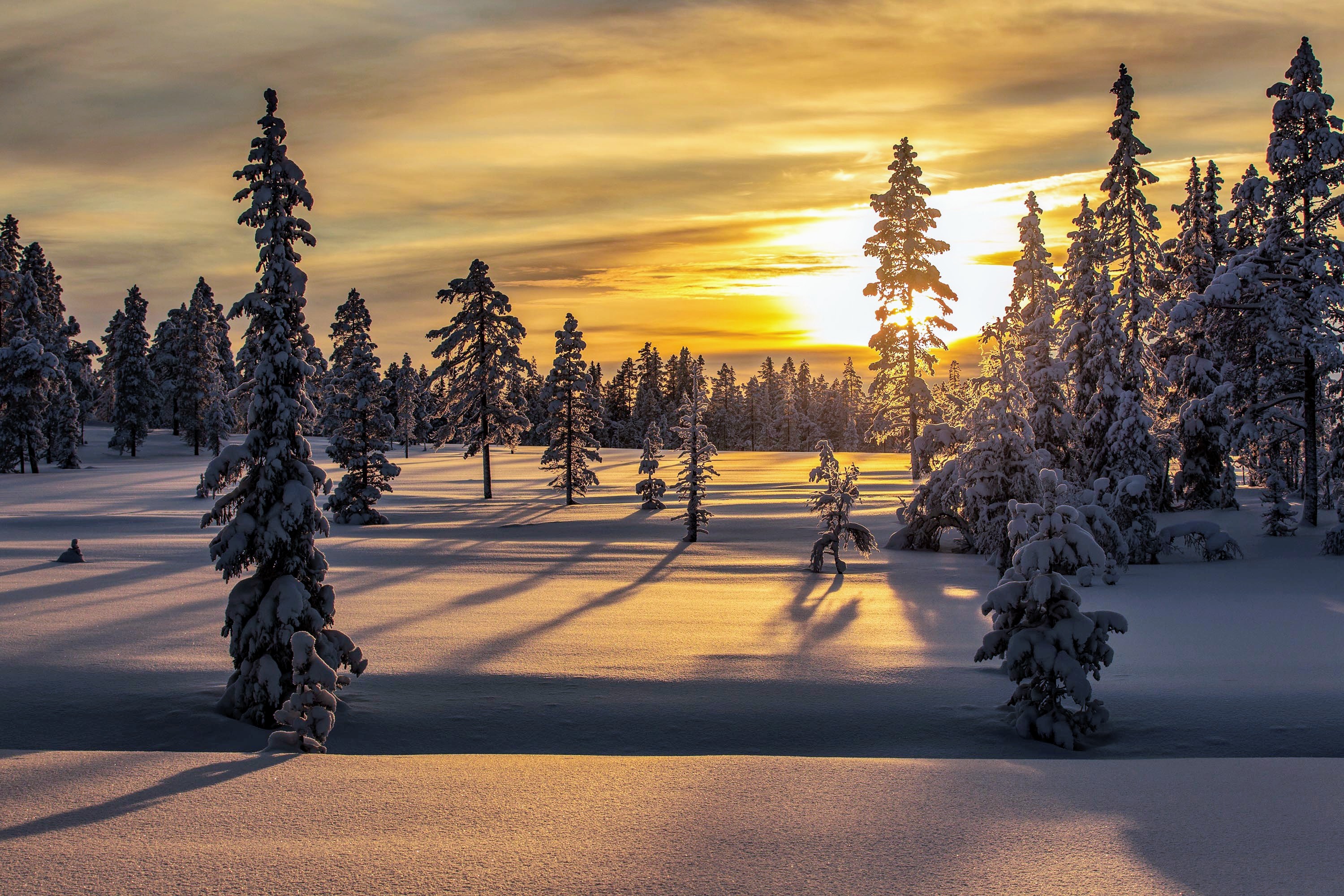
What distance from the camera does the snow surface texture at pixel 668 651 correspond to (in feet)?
33.1

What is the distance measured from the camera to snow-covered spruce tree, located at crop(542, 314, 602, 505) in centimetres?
4434

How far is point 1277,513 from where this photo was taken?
25.3 meters

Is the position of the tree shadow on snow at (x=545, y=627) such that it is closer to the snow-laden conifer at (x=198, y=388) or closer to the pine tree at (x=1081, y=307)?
the pine tree at (x=1081, y=307)

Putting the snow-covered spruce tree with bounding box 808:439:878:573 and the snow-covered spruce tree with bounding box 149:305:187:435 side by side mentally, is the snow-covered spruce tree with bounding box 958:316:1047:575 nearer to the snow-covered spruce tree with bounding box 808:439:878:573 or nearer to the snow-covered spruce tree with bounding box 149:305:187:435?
the snow-covered spruce tree with bounding box 808:439:878:573

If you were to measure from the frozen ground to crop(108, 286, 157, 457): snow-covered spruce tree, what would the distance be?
189 feet

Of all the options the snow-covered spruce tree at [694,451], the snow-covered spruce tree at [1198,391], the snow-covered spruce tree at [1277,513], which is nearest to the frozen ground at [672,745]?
the snow-covered spruce tree at [1277,513]

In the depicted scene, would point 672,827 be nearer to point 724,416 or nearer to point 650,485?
point 650,485

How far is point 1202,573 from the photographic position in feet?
71.0

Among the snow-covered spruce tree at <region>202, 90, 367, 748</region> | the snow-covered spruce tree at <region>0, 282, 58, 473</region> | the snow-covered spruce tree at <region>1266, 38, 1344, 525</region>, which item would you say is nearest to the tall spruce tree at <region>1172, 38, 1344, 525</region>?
the snow-covered spruce tree at <region>1266, 38, 1344, 525</region>

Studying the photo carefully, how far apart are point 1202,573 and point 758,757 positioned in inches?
718

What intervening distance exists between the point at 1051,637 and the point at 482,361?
4008 centimetres

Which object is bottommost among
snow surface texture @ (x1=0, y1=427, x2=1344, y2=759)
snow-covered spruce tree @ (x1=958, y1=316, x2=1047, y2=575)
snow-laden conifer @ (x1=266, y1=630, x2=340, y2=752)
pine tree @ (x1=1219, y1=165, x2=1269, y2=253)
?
snow surface texture @ (x1=0, y1=427, x2=1344, y2=759)

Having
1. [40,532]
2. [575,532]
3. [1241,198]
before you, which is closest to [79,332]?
[40,532]

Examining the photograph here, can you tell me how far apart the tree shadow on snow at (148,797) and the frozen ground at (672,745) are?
5 centimetres
